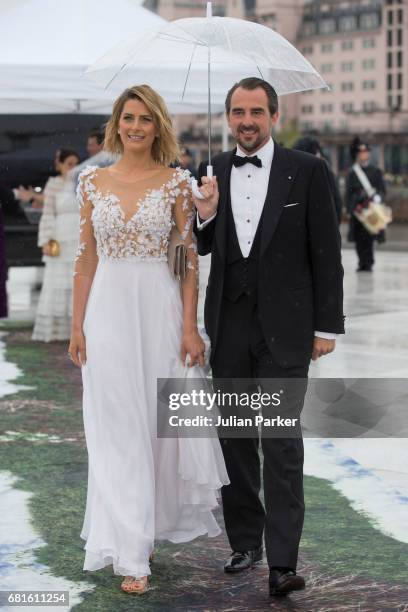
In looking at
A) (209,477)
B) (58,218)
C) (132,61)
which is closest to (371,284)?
(58,218)

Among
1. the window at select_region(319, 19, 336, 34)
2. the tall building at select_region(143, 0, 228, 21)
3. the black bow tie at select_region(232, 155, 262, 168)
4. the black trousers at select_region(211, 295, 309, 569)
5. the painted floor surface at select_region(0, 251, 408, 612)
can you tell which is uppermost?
the tall building at select_region(143, 0, 228, 21)

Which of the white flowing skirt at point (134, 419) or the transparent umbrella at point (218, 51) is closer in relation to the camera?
the white flowing skirt at point (134, 419)

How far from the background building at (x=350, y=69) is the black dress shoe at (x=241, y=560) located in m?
148

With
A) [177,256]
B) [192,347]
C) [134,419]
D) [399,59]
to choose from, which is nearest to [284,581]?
[134,419]

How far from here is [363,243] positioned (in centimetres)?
1798

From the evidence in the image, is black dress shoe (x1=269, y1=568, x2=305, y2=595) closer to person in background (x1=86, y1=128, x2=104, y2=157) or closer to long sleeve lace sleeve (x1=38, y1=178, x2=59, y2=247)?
long sleeve lace sleeve (x1=38, y1=178, x2=59, y2=247)

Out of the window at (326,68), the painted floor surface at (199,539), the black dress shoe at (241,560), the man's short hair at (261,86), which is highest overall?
the window at (326,68)

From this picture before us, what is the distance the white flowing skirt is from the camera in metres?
4.55

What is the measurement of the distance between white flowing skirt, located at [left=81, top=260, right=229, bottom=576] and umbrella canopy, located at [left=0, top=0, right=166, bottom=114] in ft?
18.6

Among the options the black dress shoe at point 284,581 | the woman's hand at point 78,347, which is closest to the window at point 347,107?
the woman's hand at point 78,347

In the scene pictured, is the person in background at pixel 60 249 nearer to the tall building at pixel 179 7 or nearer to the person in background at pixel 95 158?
the person in background at pixel 95 158

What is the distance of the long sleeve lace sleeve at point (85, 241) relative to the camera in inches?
186

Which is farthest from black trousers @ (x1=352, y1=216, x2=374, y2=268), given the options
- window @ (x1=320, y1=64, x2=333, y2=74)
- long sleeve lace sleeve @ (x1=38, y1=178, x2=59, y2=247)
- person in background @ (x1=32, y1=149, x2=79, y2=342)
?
window @ (x1=320, y1=64, x2=333, y2=74)

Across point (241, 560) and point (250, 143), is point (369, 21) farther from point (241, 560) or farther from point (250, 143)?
point (241, 560)
